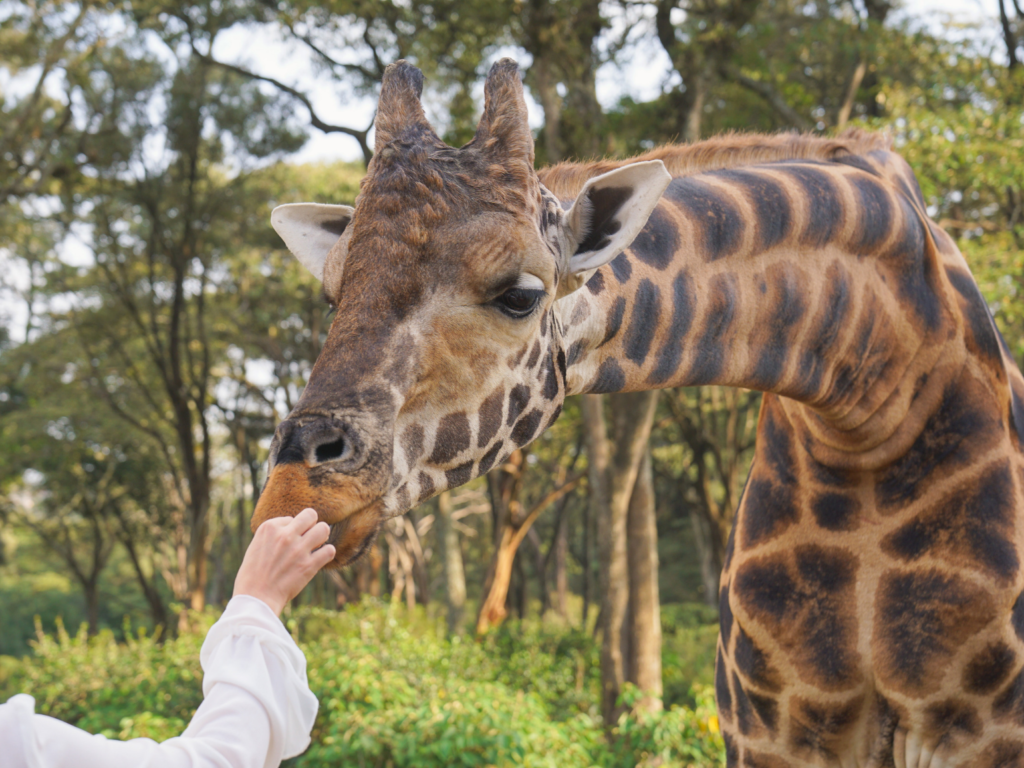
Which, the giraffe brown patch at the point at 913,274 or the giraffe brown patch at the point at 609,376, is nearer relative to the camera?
the giraffe brown patch at the point at 609,376

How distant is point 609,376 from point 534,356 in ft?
1.21

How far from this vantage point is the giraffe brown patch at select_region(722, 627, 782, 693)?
271cm

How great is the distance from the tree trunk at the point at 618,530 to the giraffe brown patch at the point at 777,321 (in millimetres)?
5743

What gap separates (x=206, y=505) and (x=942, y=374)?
1792 centimetres

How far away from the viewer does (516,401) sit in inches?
78.7

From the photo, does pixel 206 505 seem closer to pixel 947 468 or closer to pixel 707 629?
pixel 707 629

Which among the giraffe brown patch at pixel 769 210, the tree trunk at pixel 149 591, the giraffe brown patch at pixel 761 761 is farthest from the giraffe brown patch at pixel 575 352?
the tree trunk at pixel 149 591

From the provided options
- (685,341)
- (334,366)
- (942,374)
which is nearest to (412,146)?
(334,366)

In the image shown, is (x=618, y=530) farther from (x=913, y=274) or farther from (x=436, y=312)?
(x=436, y=312)

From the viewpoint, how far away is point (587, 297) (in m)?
2.20

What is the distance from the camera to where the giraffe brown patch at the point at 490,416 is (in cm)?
192

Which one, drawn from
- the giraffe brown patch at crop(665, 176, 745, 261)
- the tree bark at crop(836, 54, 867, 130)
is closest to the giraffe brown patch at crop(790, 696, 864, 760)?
the giraffe brown patch at crop(665, 176, 745, 261)

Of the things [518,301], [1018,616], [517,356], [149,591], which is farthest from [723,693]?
[149,591]

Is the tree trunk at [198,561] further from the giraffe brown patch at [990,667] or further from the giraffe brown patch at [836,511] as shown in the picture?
the giraffe brown patch at [990,667]
